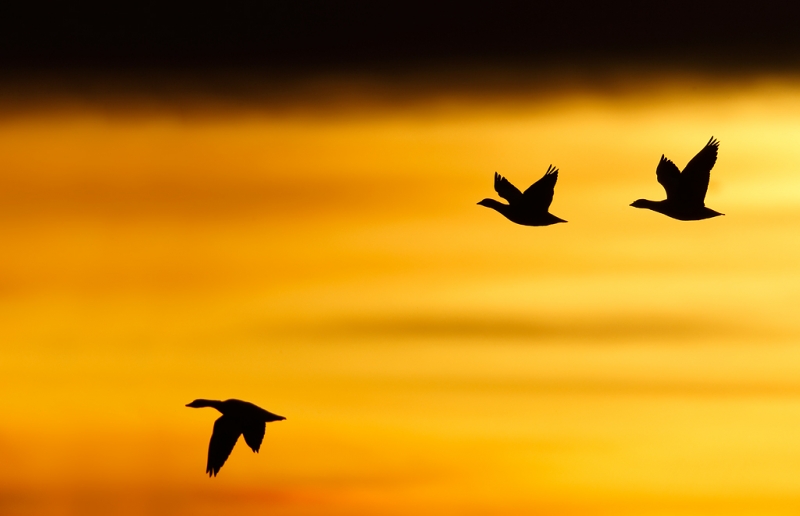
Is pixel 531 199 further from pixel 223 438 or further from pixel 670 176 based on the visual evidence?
pixel 223 438

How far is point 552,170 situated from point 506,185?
1.40m

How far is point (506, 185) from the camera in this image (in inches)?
2445

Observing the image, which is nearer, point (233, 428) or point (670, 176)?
point (233, 428)

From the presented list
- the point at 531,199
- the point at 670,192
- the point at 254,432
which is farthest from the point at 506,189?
the point at 254,432

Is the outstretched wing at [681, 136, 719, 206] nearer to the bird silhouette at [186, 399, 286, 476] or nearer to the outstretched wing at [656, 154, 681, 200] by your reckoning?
the outstretched wing at [656, 154, 681, 200]

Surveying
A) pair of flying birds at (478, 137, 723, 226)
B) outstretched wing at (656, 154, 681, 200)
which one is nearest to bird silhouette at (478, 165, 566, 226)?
pair of flying birds at (478, 137, 723, 226)

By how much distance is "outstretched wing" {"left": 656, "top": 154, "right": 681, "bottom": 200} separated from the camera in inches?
2418

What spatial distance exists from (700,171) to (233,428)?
577 inches

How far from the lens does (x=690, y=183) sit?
61.2m

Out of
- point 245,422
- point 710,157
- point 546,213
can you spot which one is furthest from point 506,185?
point 245,422

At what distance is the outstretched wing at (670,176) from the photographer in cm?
6141

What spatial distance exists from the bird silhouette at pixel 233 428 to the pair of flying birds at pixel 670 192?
362 inches

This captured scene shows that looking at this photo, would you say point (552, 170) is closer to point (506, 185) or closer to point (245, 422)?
point (506, 185)

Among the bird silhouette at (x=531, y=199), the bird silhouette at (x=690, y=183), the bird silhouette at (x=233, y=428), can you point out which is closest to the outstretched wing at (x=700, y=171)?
the bird silhouette at (x=690, y=183)
